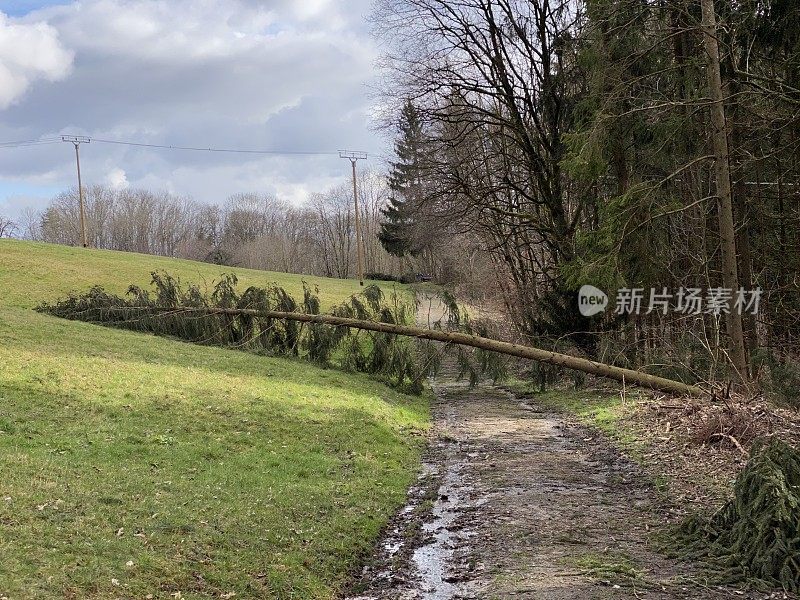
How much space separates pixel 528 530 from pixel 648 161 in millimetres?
9214

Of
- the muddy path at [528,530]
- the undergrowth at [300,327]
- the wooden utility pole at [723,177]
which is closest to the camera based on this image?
the muddy path at [528,530]

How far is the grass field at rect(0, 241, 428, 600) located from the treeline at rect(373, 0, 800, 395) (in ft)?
16.3

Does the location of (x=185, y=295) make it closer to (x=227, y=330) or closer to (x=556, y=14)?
(x=227, y=330)

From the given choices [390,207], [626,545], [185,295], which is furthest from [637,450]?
[390,207]

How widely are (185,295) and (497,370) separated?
30.0 ft

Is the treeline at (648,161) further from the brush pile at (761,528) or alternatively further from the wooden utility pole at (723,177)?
the brush pile at (761,528)

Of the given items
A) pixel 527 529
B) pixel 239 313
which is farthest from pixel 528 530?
pixel 239 313

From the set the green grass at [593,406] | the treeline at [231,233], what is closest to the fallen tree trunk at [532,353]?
the green grass at [593,406]

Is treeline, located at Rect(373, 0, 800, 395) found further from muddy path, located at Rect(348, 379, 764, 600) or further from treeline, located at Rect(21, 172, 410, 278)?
treeline, located at Rect(21, 172, 410, 278)

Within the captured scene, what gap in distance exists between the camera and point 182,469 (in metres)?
7.53

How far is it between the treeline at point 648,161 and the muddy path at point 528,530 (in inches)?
117

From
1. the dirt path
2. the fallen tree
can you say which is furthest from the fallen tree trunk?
the dirt path

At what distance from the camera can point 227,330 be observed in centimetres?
1781

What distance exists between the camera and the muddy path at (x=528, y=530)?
5.19 metres
